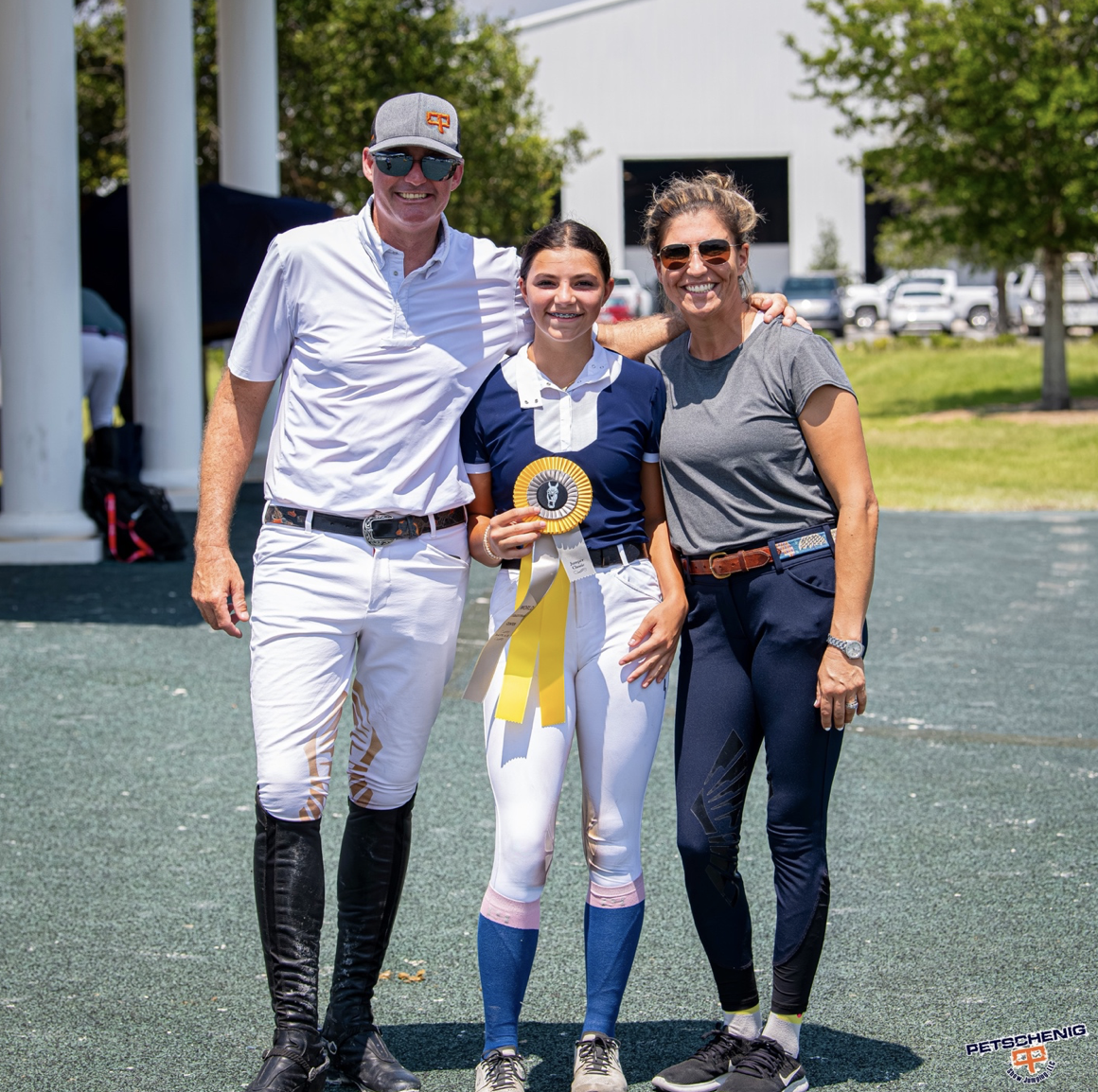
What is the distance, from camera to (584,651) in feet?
10.7

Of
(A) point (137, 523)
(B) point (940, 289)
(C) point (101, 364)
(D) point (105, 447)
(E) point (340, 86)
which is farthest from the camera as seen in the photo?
(B) point (940, 289)

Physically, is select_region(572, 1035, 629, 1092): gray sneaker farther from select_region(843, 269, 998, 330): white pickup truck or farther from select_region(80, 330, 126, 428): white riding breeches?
select_region(843, 269, 998, 330): white pickup truck

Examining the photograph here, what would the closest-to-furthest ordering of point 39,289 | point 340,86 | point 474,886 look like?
point 474,886 < point 39,289 < point 340,86

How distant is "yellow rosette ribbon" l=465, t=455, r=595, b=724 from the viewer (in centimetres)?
322

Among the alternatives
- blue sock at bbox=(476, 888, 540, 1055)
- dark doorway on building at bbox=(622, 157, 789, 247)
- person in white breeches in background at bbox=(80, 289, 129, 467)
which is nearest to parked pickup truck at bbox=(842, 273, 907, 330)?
dark doorway on building at bbox=(622, 157, 789, 247)

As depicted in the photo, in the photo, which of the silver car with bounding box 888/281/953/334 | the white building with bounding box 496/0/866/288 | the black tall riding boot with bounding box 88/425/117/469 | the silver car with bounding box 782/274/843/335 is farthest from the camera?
the white building with bounding box 496/0/866/288

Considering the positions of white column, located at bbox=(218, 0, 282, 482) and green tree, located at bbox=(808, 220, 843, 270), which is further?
green tree, located at bbox=(808, 220, 843, 270)

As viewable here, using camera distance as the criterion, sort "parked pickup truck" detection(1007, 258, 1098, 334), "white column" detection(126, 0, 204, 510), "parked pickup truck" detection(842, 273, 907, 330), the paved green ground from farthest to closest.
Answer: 1. "parked pickup truck" detection(842, 273, 907, 330)
2. "parked pickup truck" detection(1007, 258, 1098, 334)
3. "white column" detection(126, 0, 204, 510)
4. the paved green ground

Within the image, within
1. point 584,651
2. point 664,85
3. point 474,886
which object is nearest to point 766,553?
point 584,651

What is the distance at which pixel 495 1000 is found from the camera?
10.5 feet

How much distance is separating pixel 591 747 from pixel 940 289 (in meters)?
39.6

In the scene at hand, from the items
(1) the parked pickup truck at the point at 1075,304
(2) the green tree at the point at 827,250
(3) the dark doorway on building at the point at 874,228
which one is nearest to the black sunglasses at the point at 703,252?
(1) the parked pickup truck at the point at 1075,304

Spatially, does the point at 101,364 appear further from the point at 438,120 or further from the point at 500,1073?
the point at 500,1073

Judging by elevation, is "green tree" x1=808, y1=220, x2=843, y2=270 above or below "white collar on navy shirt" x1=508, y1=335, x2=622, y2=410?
above
